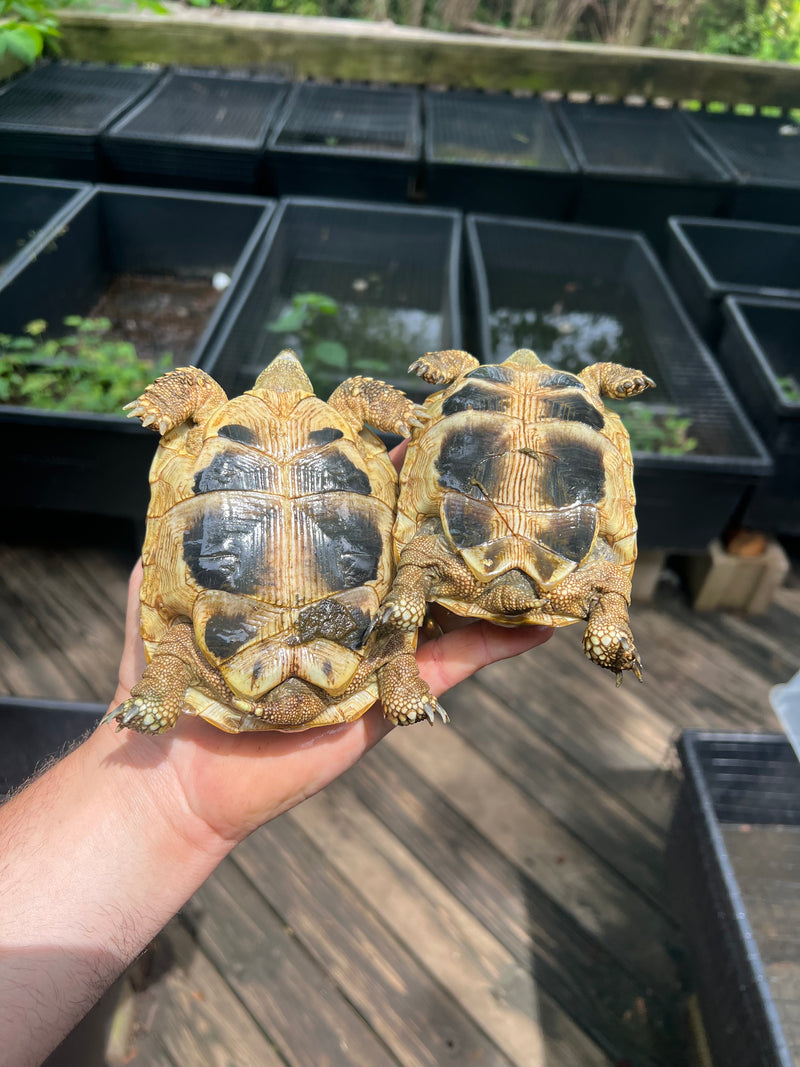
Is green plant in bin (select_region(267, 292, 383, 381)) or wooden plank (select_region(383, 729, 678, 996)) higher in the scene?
green plant in bin (select_region(267, 292, 383, 381))

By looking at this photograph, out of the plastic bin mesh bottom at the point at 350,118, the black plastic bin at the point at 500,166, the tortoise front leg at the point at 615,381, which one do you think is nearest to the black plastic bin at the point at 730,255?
the black plastic bin at the point at 500,166

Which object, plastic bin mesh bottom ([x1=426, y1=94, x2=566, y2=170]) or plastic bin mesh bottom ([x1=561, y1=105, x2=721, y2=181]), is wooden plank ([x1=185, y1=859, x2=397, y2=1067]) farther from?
plastic bin mesh bottom ([x1=561, y1=105, x2=721, y2=181])

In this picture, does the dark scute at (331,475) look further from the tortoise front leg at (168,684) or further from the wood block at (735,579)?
the wood block at (735,579)

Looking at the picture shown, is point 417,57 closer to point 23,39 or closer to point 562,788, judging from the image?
point 23,39

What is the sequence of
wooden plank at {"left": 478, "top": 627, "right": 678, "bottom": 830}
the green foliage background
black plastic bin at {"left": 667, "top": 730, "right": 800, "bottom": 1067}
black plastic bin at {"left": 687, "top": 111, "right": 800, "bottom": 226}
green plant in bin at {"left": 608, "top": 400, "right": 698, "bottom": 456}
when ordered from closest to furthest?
1. black plastic bin at {"left": 667, "top": 730, "right": 800, "bottom": 1067}
2. wooden plank at {"left": 478, "top": 627, "right": 678, "bottom": 830}
3. green plant in bin at {"left": 608, "top": 400, "right": 698, "bottom": 456}
4. black plastic bin at {"left": 687, "top": 111, "right": 800, "bottom": 226}
5. the green foliage background

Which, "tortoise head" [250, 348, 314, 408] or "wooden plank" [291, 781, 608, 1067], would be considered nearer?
"tortoise head" [250, 348, 314, 408]

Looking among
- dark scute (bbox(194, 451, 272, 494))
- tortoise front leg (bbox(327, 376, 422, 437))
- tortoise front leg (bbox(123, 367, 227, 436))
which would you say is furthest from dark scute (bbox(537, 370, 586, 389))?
tortoise front leg (bbox(123, 367, 227, 436))
